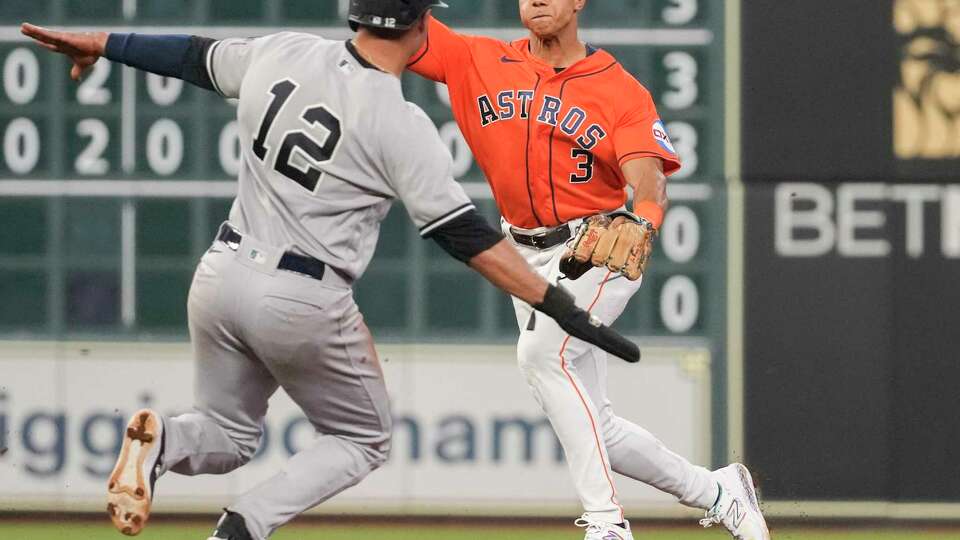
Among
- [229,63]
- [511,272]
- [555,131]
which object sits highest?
[229,63]

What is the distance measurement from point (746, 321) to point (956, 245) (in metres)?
0.87

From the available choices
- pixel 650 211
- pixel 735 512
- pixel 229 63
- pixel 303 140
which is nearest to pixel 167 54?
pixel 229 63

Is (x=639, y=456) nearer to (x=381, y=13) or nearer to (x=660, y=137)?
(x=660, y=137)

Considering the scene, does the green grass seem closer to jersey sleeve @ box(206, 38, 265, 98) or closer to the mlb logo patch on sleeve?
the mlb logo patch on sleeve

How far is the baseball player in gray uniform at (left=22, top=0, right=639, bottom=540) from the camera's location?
458 cm

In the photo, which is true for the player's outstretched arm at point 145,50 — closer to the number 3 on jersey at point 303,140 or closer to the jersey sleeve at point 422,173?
the number 3 on jersey at point 303,140

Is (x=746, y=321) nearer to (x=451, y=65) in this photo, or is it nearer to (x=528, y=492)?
(x=528, y=492)

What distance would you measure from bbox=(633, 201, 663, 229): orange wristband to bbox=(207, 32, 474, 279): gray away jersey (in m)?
0.85

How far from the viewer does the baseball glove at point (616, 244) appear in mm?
5195

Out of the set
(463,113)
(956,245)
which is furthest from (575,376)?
(956,245)

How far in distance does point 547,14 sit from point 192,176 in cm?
213

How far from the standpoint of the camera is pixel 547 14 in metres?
5.50

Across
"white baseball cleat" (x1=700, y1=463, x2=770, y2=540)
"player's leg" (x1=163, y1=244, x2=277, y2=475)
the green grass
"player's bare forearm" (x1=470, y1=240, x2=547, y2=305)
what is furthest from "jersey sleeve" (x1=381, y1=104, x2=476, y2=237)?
the green grass

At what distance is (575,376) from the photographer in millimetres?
5449
